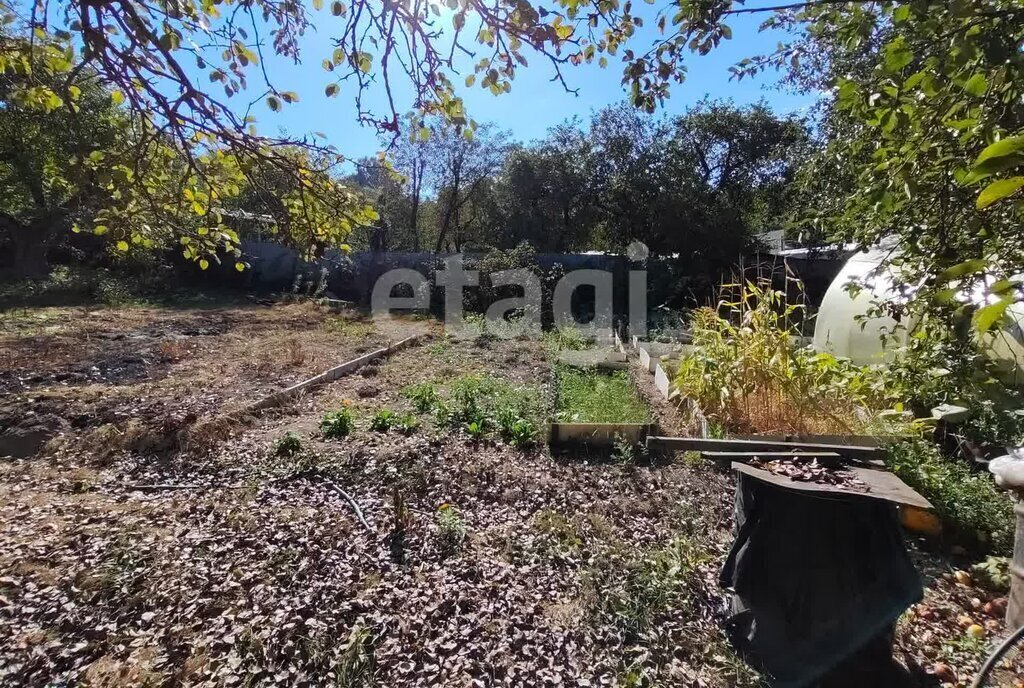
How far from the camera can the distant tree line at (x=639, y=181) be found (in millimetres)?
14664

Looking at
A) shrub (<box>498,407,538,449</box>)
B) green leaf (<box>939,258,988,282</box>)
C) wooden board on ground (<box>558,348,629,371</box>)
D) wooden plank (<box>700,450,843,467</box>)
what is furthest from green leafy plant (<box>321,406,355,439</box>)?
green leaf (<box>939,258,988,282</box>)

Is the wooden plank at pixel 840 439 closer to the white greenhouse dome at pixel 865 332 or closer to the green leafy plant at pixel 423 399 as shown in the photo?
the white greenhouse dome at pixel 865 332

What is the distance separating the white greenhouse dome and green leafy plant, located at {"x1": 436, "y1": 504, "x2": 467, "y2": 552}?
143 inches

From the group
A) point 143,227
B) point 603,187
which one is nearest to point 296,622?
point 143,227

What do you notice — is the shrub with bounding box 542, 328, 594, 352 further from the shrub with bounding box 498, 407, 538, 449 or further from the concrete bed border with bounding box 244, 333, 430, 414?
the shrub with bounding box 498, 407, 538, 449

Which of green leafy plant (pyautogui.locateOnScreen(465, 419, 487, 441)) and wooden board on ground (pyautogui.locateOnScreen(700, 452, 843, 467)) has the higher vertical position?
wooden board on ground (pyautogui.locateOnScreen(700, 452, 843, 467))

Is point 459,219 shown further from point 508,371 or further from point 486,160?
point 508,371

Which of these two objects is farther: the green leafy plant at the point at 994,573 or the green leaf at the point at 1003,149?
the green leafy plant at the point at 994,573

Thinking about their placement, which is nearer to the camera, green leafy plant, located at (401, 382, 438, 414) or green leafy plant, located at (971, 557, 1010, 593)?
green leafy plant, located at (971, 557, 1010, 593)

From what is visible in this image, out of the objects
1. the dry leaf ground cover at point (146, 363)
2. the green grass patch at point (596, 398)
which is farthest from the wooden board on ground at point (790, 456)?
the dry leaf ground cover at point (146, 363)

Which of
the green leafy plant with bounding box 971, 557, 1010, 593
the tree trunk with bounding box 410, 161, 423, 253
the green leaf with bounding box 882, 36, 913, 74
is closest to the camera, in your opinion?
the green leaf with bounding box 882, 36, 913, 74

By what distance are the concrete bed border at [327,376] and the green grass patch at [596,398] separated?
278 centimetres

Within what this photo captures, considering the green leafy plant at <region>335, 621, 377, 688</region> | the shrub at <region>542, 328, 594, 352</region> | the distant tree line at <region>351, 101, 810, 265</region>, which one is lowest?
the green leafy plant at <region>335, 621, 377, 688</region>

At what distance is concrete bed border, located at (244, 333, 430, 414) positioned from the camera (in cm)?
536
